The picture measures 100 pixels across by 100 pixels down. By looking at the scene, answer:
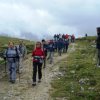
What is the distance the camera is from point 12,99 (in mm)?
21812

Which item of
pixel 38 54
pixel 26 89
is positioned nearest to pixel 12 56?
pixel 38 54

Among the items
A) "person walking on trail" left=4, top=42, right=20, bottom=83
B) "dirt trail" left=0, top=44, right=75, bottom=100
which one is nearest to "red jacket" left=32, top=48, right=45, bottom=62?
"dirt trail" left=0, top=44, right=75, bottom=100

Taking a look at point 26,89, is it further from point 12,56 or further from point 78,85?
point 12,56

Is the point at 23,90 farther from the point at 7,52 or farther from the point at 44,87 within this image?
the point at 7,52

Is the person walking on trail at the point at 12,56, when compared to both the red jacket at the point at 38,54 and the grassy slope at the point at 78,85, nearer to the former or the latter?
the red jacket at the point at 38,54

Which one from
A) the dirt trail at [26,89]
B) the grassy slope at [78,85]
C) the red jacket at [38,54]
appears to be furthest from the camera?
the red jacket at [38,54]

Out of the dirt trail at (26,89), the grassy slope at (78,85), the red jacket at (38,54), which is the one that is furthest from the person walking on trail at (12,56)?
the grassy slope at (78,85)

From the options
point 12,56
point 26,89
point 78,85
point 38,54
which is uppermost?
point 38,54

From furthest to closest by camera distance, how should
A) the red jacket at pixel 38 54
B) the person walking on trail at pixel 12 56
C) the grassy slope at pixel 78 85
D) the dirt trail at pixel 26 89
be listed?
the person walking on trail at pixel 12 56
the red jacket at pixel 38 54
the dirt trail at pixel 26 89
the grassy slope at pixel 78 85

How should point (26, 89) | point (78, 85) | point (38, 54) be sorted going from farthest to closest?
point (38, 54), point (78, 85), point (26, 89)

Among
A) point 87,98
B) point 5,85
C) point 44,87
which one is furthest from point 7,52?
point 87,98

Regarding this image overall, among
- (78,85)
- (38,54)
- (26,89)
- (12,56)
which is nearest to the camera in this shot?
(26,89)

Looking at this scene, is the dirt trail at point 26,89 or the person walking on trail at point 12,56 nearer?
the dirt trail at point 26,89

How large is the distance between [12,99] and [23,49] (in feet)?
51.8
